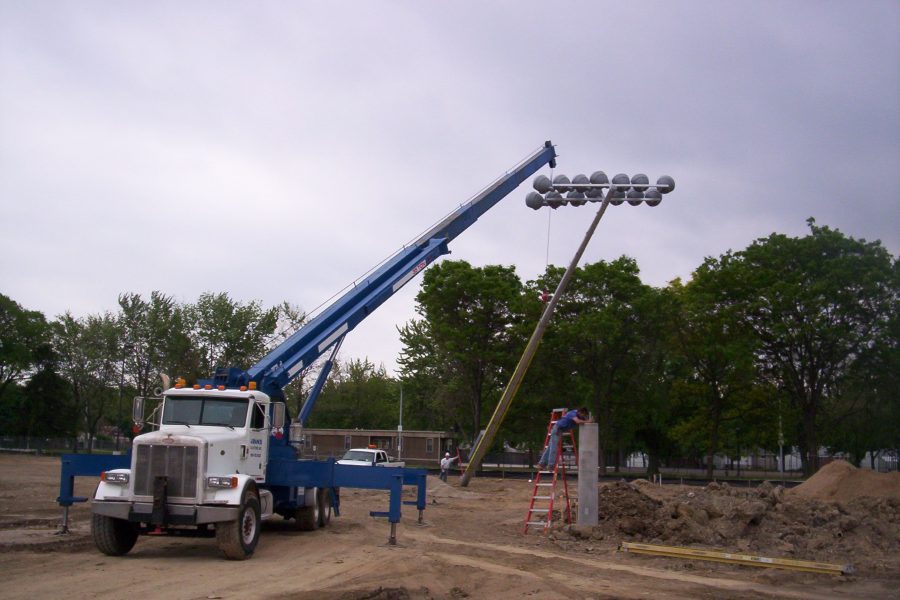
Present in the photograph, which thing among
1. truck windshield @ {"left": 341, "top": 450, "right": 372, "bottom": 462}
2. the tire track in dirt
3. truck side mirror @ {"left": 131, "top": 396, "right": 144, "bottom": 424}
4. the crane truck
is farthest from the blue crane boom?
truck windshield @ {"left": 341, "top": 450, "right": 372, "bottom": 462}

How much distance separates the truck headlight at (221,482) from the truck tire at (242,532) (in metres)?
0.31

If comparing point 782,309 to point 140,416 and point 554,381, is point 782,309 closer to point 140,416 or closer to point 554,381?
point 554,381

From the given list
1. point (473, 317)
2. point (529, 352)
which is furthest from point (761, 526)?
point (473, 317)

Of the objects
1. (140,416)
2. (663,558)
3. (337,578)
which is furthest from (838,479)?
(140,416)

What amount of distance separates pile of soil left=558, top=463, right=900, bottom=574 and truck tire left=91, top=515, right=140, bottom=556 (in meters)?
9.48

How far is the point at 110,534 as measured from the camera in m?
13.7

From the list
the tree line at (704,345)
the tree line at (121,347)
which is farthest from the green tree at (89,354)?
the tree line at (704,345)

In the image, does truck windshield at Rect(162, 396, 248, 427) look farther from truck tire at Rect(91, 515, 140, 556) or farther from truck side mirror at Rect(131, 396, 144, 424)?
truck tire at Rect(91, 515, 140, 556)

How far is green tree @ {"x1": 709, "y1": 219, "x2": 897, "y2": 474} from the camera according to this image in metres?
41.7

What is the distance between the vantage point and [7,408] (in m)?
72.6

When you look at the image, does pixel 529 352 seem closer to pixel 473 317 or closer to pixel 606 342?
pixel 606 342

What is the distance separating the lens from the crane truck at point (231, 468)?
1348cm

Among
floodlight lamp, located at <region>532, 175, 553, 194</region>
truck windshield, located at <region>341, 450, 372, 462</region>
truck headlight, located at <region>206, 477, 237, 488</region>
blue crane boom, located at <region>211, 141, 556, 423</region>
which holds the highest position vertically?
floodlight lamp, located at <region>532, 175, 553, 194</region>

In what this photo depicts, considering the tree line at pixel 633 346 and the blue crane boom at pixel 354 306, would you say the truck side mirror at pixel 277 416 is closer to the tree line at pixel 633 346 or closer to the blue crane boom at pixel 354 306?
the blue crane boom at pixel 354 306
